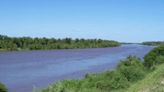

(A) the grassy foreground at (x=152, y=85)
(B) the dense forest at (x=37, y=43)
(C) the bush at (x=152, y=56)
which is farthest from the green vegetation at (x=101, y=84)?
(B) the dense forest at (x=37, y=43)

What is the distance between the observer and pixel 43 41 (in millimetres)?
139125

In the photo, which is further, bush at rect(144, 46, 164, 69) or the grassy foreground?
bush at rect(144, 46, 164, 69)

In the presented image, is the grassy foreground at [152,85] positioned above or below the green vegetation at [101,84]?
above

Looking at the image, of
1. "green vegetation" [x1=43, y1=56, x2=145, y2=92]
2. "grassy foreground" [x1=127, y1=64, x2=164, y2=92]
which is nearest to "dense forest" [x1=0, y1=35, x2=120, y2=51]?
"green vegetation" [x1=43, y1=56, x2=145, y2=92]

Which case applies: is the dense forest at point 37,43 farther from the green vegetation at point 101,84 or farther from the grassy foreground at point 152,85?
the grassy foreground at point 152,85

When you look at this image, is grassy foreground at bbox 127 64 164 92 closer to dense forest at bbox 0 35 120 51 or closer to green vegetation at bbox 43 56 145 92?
green vegetation at bbox 43 56 145 92

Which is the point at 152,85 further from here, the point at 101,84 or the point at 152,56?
the point at 152,56

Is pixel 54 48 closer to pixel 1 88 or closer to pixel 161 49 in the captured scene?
pixel 161 49

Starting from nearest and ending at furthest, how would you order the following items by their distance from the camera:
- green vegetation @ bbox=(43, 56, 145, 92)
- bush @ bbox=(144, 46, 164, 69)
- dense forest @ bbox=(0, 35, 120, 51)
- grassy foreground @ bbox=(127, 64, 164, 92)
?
grassy foreground @ bbox=(127, 64, 164, 92) → green vegetation @ bbox=(43, 56, 145, 92) → bush @ bbox=(144, 46, 164, 69) → dense forest @ bbox=(0, 35, 120, 51)

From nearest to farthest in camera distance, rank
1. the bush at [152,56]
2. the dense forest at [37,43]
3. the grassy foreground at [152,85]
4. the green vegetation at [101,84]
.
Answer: the grassy foreground at [152,85]
the green vegetation at [101,84]
the bush at [152,56]
the dense forest at [37,43]

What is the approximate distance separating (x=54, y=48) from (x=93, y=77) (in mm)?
Result: 117445

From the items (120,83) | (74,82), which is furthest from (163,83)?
(74,82)


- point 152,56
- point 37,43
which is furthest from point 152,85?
point 37,43

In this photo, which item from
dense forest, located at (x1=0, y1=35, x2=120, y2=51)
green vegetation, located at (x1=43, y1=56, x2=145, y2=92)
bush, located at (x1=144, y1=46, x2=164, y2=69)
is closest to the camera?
green vegetation, located at (x1=43, y1=56, x2=145, y2=92)
